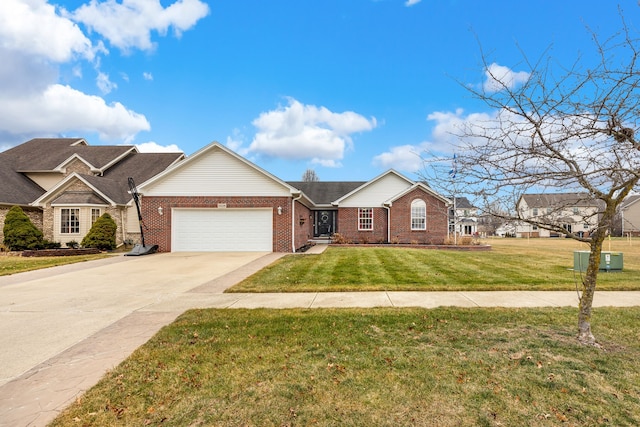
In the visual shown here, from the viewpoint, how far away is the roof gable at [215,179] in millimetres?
17578

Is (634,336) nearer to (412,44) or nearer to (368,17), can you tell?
(412,44)

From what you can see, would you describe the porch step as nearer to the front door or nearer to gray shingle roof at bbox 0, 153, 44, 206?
the front door

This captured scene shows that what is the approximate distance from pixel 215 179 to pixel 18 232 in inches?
427

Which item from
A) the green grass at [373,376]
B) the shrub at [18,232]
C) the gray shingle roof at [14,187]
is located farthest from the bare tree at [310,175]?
the green grass at [373,376]

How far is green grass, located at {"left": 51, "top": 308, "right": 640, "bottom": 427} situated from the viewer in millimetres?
2924

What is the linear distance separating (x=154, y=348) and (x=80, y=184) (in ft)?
66.6

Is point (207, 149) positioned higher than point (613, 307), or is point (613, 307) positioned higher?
point (207, 149)

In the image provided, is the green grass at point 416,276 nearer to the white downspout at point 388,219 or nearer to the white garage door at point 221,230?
the white garage door at point 221,230

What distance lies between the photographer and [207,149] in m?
17.4

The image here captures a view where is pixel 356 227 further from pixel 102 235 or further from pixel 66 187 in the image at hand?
pixel 66 187

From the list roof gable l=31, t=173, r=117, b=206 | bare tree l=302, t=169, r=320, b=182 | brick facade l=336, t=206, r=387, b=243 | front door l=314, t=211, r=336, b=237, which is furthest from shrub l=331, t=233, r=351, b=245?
bare tree l=302, t=169, r=320, b=182

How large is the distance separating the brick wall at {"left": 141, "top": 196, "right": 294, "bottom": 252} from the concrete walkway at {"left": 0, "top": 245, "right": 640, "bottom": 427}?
551 centimetres

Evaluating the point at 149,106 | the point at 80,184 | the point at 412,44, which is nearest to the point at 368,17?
the point at 412,44

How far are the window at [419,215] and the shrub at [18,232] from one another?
22786mm
